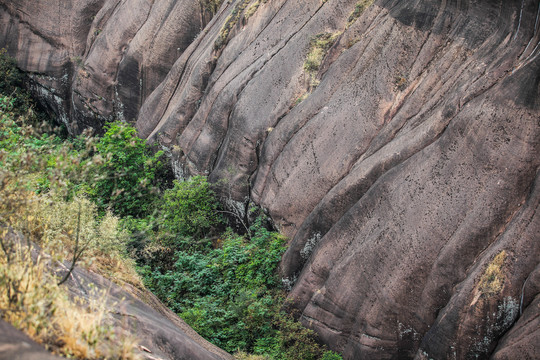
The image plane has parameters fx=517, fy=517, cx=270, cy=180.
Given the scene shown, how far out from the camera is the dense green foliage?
Result: 7629 mm

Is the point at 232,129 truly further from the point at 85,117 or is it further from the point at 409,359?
the point at 85,117

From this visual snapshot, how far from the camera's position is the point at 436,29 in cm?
856

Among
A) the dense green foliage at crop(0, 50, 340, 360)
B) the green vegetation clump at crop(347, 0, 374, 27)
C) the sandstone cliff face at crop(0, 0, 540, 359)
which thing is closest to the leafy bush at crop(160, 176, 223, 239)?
the dense green foliage at crop(0, 50, 340, 360)

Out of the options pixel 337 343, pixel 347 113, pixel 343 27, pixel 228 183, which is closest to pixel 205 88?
pixel 228 183

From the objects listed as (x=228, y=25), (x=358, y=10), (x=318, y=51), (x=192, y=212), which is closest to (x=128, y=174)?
(x=192, y=212)

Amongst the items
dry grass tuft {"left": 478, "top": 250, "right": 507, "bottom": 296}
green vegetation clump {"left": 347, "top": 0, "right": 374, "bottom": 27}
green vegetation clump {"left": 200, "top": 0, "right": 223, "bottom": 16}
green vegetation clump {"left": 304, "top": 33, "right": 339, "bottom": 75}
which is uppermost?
green vegetation clump {"left": 200, "top": 0, "right": 223, "bottom": 16}

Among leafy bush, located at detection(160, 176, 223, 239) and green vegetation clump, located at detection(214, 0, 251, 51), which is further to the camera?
green vegetation clump, located at detection(214, 0, 251, 51)

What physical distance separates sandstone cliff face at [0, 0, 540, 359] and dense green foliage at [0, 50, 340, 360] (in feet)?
1.40

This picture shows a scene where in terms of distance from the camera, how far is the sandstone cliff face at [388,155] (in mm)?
6352

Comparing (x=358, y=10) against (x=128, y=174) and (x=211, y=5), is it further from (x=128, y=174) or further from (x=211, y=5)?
(x=128, y=174)

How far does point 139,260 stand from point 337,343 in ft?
15.6

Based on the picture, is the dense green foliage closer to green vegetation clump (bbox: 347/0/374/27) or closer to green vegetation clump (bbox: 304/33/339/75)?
green vegetation clump (bbox: 304/33/339/75)

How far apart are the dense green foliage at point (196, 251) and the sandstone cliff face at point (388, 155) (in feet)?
1.40

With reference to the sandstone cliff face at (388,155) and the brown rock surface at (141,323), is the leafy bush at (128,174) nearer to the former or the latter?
the sandstone cliff face at (388,155)
